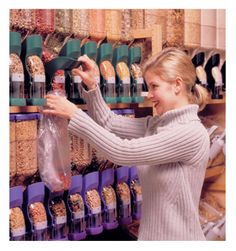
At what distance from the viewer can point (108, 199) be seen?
1774 millimetres

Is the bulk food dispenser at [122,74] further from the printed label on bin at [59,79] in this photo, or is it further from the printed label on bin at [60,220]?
the printed label on bin at [60,220]

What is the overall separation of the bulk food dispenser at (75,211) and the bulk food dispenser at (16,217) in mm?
186

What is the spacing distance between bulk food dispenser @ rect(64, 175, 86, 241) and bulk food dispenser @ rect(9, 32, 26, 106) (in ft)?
1.09

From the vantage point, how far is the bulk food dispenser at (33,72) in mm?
1518

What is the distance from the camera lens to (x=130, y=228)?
174cm

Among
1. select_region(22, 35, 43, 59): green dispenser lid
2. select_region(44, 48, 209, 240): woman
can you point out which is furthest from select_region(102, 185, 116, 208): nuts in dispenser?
select_region(22, 35, 43, 59): green dispenser lid

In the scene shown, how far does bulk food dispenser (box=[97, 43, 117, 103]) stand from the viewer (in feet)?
5.70

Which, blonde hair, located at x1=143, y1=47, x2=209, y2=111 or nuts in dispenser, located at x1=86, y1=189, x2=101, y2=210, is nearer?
blonde hair, located at x1=143, y1=47, x2=209, y2=111

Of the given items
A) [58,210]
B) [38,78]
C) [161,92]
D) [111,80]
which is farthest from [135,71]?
[58,210]

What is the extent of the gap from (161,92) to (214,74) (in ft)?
1.80

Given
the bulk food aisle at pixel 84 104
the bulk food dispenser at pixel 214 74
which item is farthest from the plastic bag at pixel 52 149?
the bulk food dispenser at pixel 214 74

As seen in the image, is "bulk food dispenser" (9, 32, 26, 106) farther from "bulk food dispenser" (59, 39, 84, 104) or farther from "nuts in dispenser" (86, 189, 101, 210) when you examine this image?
"nuts in dispenser" (86, 189, 101, 210)

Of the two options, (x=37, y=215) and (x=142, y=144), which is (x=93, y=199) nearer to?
(x=37, y=215)
